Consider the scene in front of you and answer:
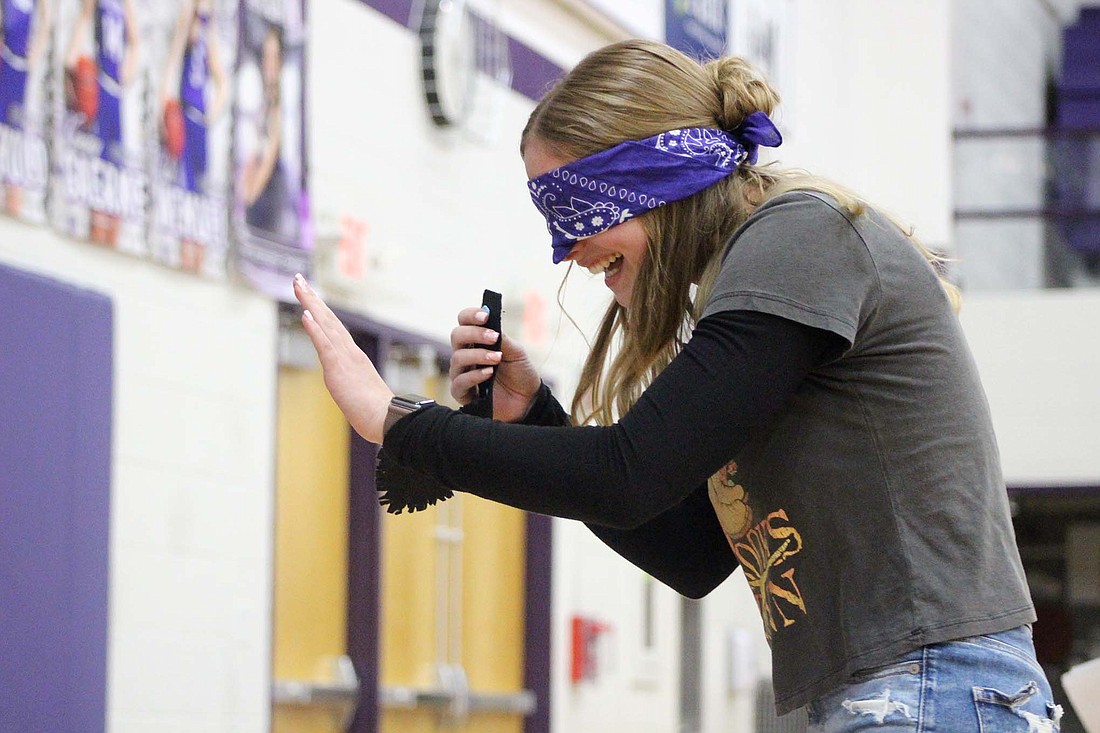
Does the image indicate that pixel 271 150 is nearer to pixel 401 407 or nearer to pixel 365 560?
pixel 365 560

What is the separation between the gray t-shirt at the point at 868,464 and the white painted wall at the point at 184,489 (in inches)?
84.2

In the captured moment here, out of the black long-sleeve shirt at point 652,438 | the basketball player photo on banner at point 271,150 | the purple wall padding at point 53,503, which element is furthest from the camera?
the basketball player photo on banner at point 271,150

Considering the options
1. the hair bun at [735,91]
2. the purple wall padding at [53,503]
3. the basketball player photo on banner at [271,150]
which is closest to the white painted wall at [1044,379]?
the basketball player photo on banner at [271,150]

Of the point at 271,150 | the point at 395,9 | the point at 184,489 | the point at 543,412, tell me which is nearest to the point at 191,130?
the point at 271,150

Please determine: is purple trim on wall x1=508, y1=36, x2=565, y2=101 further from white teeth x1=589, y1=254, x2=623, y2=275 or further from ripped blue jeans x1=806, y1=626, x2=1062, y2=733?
ripped blue jeans x1=806, y1=626, x2=1062, y2=733

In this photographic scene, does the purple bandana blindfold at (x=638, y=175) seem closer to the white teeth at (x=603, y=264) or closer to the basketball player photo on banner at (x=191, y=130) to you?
the white teeth at (x=603, y=264)

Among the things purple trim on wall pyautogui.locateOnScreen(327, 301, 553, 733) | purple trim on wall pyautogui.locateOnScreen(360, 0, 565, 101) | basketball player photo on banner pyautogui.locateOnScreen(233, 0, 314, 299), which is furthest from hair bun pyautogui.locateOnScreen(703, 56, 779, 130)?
purple trim on wall pyautogui.locateOnScreen(360, 0, 565, 101)

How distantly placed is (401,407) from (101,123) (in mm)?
2200

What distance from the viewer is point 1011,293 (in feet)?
28.8

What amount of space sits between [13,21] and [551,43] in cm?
285

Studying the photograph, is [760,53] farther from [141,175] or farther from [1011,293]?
[141,175]

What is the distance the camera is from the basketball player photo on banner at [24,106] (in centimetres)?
318

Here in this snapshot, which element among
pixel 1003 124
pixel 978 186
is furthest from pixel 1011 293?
pixel 1003 124

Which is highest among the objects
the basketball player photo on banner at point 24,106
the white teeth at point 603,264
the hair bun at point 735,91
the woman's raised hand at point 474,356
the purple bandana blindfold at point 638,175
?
the basketball player photo on banner at point 24,106
